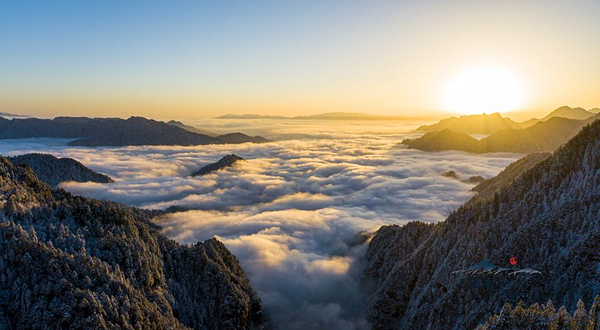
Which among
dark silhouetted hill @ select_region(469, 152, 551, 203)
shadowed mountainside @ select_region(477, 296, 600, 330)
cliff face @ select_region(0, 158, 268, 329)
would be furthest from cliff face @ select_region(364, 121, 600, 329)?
cliff face @ select_region(0, 158, 268, 329)

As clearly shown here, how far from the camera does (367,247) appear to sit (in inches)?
5989

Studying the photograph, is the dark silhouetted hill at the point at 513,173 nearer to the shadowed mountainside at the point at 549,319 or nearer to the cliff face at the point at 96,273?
the shadowed mountainside at the point at 549,319

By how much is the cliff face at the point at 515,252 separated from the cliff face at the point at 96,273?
47.8 meters

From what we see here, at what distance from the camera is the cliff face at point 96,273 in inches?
→ 2331

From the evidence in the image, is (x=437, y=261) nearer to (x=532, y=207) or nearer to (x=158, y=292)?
(x=532, y=207)

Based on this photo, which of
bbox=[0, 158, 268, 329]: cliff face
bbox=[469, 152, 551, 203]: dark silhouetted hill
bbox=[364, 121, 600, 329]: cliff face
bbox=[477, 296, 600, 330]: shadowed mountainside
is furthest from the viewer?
bbox=[469, 152, 551, 203]: dark silhouetted hill

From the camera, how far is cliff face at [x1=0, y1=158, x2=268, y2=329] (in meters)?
59.2

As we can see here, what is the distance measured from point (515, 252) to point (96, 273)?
265 ft

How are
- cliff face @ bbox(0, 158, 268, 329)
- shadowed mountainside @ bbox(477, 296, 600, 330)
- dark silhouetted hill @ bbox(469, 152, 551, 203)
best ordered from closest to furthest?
shadowed mountainside @ bbox(477, 296, 600, 330)
cliff face @ bbox(0, 158, 268, 329)
dark silhouetted hill @ bbox(469, 152, 551, 203)

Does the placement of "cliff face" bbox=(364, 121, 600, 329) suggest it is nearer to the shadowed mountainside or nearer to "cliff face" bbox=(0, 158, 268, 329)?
the shadowed mountainside

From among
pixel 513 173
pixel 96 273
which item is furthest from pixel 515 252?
pixel 513 173

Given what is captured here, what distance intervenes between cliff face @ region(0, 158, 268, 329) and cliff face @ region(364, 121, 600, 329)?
47.8 m

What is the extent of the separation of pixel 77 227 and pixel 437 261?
3401 inches

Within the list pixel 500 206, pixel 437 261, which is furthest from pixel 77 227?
pixel 500 206
